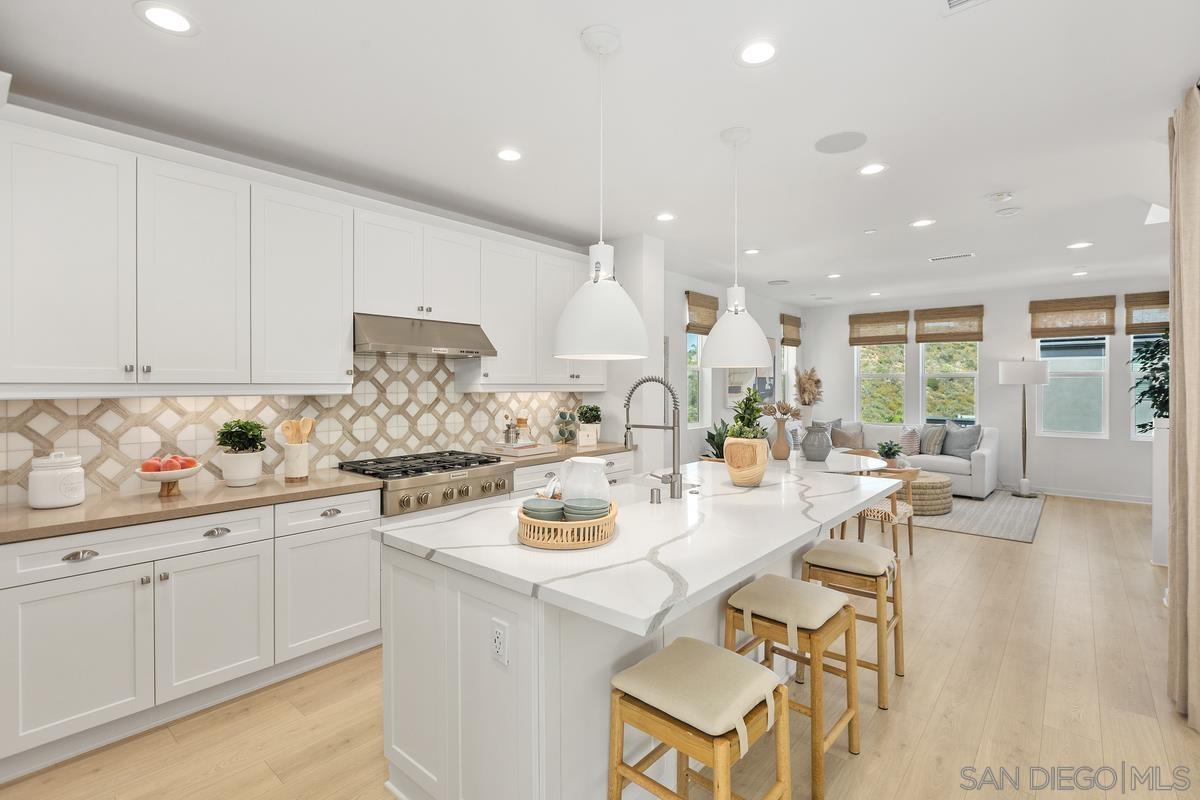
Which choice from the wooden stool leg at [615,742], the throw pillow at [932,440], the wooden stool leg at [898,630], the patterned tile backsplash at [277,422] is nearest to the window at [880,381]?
the throw pillow at [932,440]

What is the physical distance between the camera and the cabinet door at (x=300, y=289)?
2814 mm

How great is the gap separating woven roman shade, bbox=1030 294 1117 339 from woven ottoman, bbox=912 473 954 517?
2859 mm

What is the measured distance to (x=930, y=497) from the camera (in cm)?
594

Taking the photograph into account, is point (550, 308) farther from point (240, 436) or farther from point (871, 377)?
point (871, 377)

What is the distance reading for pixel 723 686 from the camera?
4.75 ft

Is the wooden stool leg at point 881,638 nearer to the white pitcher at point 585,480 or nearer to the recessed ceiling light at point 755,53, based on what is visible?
the white pitcher at point 585,480

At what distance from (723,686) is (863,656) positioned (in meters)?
1.96

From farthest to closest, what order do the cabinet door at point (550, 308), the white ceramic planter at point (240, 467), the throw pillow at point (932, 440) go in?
the throw pillow at point (932, 440), the cabinet door at point (550, 308), the white ceramic planter at point (240, 467)

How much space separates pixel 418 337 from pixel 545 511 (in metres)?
2.03

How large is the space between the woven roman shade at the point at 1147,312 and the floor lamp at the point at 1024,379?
94 cm

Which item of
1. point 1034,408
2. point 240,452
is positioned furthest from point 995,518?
point 240,452

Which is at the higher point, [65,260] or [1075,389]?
[65,260]

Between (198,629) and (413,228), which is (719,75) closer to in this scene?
(413,228)

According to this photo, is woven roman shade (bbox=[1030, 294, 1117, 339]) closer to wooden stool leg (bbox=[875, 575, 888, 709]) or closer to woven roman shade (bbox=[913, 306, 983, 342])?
woven roman shade (bbox=[913, 306, 983, 342])
